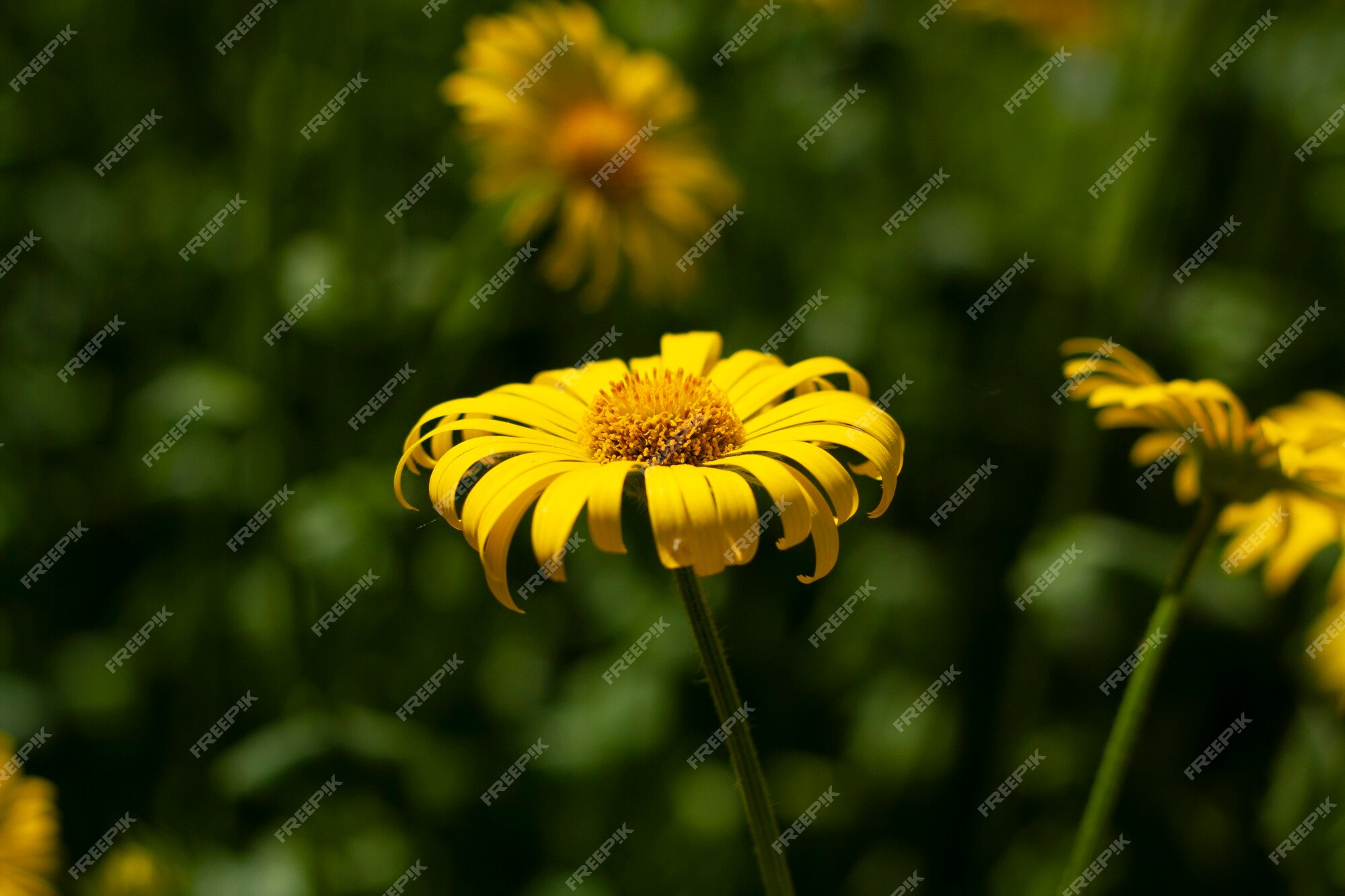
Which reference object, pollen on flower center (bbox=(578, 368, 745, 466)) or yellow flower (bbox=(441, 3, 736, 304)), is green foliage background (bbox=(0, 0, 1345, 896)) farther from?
pollen on flower center (bbox=(578, 368, 745, 466))

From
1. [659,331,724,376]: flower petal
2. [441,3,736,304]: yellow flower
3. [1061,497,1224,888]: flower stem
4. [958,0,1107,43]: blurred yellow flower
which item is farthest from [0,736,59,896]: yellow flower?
[958,0,1107,43]: blurred yellow flower

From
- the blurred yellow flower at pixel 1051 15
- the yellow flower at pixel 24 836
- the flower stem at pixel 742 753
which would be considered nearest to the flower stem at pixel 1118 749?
the flower stem at pixel 742 753

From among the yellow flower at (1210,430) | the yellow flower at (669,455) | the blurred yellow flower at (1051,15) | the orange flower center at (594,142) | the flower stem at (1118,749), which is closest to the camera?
the yellow flower at (669,455)

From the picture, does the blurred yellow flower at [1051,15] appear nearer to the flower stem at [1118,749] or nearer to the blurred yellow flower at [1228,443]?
the blurred yellow flower at [1228,443]

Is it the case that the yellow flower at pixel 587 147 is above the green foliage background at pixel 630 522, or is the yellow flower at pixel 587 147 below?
above

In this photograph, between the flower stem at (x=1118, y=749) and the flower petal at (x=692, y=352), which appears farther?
the flower petal at (x=692, y=352)
